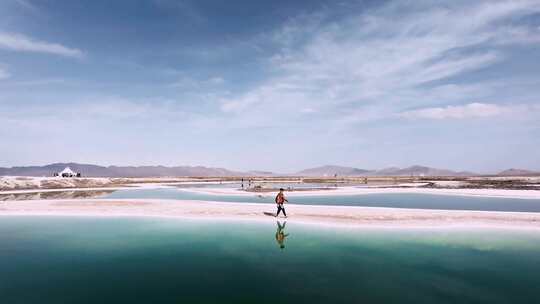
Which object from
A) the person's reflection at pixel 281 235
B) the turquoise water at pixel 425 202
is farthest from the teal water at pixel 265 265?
the turquoise water at pixel 425 202

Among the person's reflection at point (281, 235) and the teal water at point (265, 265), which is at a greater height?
the person's reflection at point (281, 235)

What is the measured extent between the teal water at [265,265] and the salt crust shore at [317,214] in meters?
2.71

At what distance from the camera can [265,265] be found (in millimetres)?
14500

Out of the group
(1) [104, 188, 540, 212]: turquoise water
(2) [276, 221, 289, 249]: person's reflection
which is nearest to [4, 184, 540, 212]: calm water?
(1) [104, 188, 540, 212]: turquoise water

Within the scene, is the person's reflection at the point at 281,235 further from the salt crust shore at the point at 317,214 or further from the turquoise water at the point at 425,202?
the turquoise water at the point at 425,202

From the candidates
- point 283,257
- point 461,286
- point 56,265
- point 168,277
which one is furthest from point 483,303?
point 56,265

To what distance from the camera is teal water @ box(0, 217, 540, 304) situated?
11.2 meters

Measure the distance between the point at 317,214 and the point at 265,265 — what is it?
45.5 ft

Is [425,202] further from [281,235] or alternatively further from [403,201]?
[281,235]

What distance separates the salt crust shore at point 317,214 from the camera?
23703mm

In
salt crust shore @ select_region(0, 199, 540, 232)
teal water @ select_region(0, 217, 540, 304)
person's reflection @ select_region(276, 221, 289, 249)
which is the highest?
salt crust shore @ select_region(0, 199, 540, 232)

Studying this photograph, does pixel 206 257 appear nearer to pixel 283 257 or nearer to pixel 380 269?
pixel 283 257

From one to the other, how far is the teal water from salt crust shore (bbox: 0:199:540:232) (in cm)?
271

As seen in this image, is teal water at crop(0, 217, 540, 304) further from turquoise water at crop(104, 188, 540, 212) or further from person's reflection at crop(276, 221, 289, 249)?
turquoise water at crop(104, 188, 540, 212)
